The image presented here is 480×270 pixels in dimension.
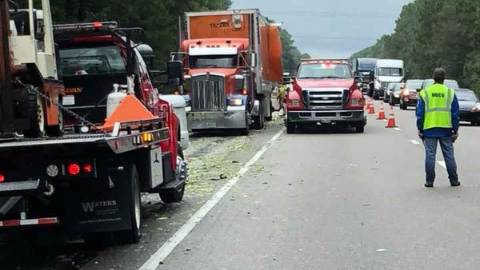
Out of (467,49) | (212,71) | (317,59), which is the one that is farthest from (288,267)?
(467,49)

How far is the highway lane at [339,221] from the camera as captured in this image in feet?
24.8

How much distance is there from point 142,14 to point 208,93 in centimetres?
2744

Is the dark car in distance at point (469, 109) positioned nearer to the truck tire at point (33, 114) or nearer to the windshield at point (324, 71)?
the windshield at point (324, 71)

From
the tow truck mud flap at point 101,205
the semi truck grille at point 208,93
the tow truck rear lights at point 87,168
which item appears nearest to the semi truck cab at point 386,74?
the semi truck grille at point 208,93

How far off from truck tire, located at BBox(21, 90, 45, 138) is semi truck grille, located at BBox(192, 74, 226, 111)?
1646 centimetres

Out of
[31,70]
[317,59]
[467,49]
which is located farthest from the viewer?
[467,49]

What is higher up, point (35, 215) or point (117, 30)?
point (117, 30)

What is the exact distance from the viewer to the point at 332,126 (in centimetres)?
2794

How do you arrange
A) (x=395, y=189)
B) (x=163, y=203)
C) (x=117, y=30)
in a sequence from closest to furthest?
(x=117, y=30) < (x=163, y=203) < (x=395, y=189)

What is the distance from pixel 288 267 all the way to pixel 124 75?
4.17 meters

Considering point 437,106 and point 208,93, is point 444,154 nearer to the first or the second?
point 437,106

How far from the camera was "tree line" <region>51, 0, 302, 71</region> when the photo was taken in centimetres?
4331

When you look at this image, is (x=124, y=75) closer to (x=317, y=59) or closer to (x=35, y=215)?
(x=35, y=215)

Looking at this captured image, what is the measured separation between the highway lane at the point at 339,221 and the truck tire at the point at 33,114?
1794 millimetres
